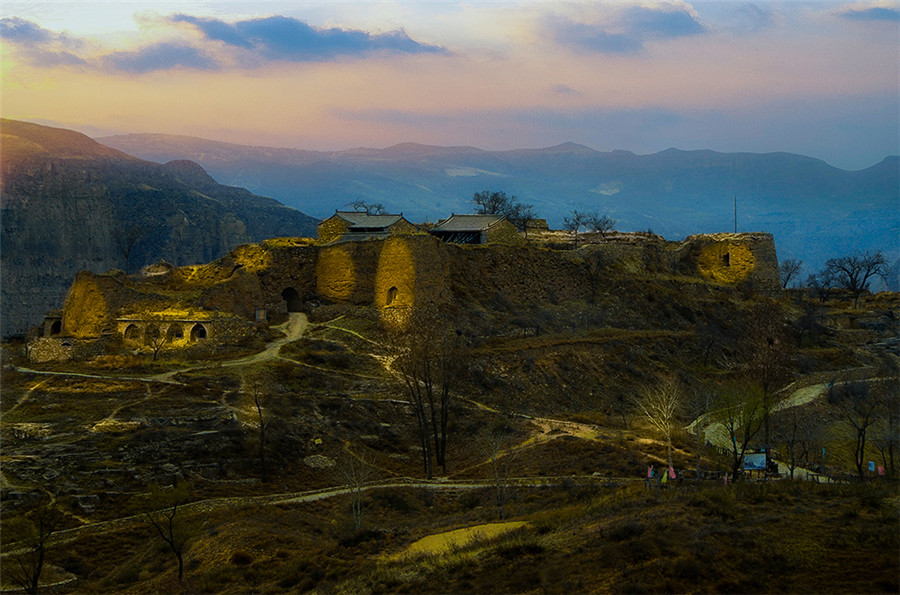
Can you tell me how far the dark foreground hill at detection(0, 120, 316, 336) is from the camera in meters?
94.6

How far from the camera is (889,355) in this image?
49.9 m

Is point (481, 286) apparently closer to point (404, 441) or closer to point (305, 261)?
point (305, 261)

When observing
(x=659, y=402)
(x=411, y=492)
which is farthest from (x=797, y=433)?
(x=411, y=492)

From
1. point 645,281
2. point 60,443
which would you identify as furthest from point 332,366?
point 645,281

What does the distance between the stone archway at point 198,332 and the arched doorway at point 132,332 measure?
8.58 ft

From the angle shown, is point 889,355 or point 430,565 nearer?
point 430,565

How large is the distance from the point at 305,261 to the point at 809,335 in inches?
1367

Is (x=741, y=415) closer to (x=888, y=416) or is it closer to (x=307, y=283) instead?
(x=888, y=416)

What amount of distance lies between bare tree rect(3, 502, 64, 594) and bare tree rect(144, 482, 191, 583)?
2489 mm

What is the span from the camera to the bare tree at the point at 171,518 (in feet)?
63.3

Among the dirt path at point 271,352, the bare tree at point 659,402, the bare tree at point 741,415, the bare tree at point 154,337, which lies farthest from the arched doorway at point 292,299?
the bare tree at point 741,415

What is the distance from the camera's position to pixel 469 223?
2100 inches

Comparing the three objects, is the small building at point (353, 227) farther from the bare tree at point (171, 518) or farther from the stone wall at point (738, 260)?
the bare tree at point (171, 518)

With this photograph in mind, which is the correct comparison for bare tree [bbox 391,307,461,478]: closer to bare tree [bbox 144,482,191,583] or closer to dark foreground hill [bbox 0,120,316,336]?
bare tree [bbox 144,482,191,583]
